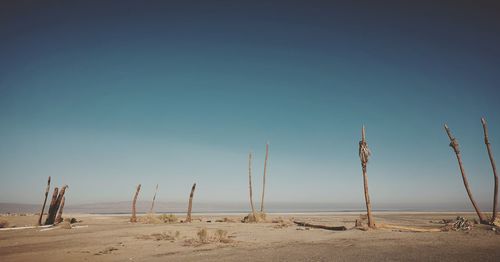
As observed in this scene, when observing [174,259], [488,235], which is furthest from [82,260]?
[488,235]

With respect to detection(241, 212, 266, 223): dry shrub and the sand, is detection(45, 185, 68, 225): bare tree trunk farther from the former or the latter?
detection(241, 212, 266, 223): dry shrub

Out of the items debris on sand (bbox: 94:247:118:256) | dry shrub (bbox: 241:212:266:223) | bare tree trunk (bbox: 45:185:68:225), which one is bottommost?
dry shrub (bbox: 241:212:266:223)

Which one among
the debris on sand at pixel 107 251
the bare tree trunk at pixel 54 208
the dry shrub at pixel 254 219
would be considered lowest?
the dry shrub at pixel 254 219

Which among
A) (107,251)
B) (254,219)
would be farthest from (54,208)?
(254,219)

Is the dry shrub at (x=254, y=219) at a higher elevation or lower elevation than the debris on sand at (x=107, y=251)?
lower

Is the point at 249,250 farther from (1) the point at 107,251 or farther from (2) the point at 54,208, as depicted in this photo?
(2) the point at 54,208

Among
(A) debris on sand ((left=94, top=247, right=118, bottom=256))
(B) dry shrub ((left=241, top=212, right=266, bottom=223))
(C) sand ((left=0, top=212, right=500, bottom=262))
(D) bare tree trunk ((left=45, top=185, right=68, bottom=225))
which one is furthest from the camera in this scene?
(B) dry shrub ((left=241, top=212, right=266, bottom=223))

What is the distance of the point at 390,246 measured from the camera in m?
12.1

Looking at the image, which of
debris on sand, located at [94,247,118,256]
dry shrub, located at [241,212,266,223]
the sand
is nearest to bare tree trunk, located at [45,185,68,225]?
the sand

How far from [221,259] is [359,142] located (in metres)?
14.1

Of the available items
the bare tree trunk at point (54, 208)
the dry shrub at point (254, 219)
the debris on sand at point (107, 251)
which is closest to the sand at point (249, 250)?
the debris on sand at point (107, 251)

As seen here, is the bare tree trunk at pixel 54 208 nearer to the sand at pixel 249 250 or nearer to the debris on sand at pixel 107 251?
the sand at pixel 249 250

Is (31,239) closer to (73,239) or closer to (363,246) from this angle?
(73,239)

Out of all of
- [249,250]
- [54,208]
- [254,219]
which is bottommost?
[254,219]
